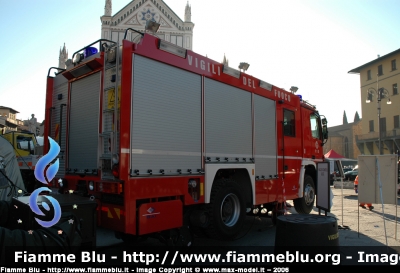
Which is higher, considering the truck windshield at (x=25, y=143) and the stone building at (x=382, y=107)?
the stone building at (x=382, y=107)

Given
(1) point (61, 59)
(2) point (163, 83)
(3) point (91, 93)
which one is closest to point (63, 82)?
(3) point (91, 93)

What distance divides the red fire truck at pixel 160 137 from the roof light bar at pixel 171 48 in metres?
0.02

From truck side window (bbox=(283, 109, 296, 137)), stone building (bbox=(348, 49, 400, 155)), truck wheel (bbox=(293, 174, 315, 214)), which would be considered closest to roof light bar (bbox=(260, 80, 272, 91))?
truck side window (bbox=(283, 109, 296, 137))

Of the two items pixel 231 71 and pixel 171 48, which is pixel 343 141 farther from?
pixel 171 48

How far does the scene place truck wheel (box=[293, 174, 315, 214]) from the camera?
9.13 metres

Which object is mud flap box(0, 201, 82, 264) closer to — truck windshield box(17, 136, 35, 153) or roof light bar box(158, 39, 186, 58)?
roof light bar box(158, 39, 186, 58)

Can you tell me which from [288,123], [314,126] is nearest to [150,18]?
[314,126]

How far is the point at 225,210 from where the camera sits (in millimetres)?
6309

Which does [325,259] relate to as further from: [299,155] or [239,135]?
[299,155]

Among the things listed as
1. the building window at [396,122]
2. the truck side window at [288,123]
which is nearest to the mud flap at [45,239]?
the truck side window at [288,123]

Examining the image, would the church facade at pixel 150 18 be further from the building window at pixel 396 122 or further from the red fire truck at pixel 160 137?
the red fire truck at pixel 160 137

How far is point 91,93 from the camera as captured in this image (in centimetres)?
548

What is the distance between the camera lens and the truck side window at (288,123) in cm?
836

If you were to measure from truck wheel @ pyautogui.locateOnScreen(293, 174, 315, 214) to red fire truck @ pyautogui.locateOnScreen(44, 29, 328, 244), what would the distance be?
178 cm
